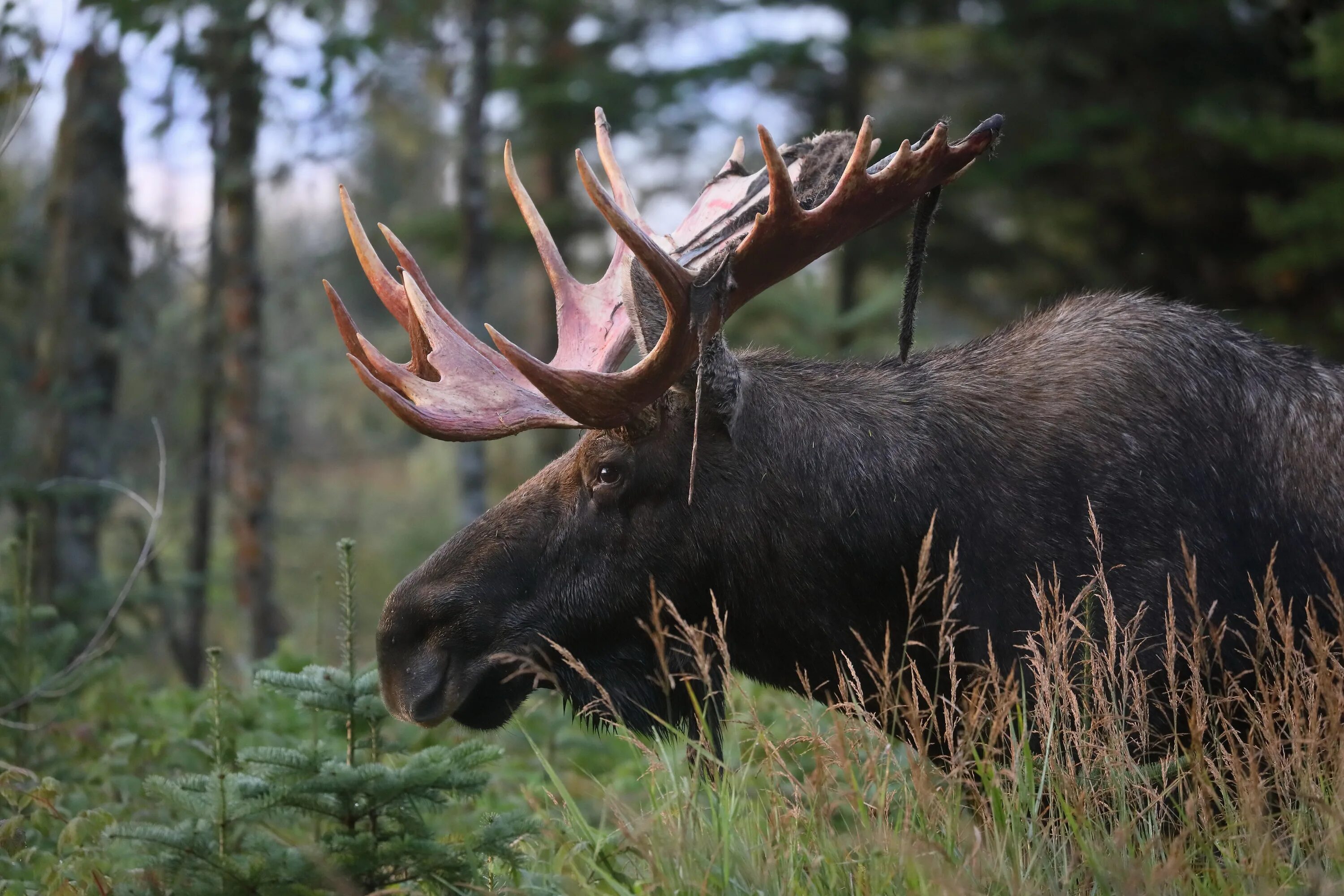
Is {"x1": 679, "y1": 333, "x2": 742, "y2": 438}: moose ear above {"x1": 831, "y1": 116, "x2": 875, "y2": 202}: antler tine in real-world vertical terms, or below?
below

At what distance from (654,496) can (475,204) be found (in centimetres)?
672

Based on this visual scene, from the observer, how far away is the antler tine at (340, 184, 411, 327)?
412 centimetres

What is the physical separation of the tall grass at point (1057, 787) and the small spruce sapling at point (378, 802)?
0.67ft

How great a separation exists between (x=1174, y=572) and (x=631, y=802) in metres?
2.34

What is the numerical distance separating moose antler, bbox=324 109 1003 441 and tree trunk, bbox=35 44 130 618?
3.53 metres

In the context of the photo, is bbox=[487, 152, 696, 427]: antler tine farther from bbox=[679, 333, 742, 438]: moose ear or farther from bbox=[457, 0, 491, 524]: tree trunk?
bbox=[457, 0, 491, 524]: tree trunk

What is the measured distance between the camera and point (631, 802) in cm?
487

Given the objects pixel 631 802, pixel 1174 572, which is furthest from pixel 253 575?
pixel 1174 572

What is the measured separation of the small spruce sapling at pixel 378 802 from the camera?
2.99 meters

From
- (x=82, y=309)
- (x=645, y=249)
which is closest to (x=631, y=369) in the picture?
(x=645, y=249)

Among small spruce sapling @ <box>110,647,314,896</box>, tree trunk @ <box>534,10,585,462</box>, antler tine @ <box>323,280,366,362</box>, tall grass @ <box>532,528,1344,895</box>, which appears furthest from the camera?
tree trunk @ <box>534,10,585,462</box>

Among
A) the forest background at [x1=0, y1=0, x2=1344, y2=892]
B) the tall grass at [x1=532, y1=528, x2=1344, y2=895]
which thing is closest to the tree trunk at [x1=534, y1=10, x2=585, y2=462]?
the forest background at [x1=0, y1=0, x2=1344, y2=892]

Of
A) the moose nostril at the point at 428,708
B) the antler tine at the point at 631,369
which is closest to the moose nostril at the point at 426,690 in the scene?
the moose nostril at the point at 428,708

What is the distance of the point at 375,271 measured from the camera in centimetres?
434
